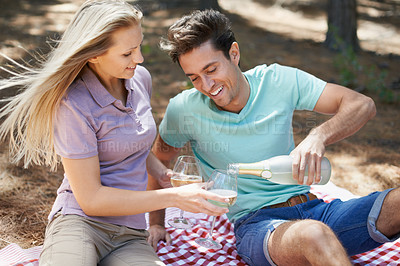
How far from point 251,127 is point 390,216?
975 mm

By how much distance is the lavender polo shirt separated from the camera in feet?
7.47

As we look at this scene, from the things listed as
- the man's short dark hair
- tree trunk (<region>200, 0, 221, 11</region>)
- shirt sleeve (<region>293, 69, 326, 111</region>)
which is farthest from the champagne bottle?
tree trunk (<region>200, 0, 221, 11</region>)

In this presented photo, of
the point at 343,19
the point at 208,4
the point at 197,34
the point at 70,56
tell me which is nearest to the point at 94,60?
the point at 70,56

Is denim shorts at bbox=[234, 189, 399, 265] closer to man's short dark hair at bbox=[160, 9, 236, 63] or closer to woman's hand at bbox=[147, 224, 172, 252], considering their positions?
woman's hand at bbox=[147, 224, 172, 252]

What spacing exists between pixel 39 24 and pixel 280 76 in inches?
296

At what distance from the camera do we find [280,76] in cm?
303

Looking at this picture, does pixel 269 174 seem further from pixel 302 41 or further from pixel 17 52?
pixel 302 41

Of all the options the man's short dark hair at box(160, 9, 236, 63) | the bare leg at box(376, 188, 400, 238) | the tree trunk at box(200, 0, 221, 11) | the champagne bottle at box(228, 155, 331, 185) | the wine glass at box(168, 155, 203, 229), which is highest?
the man's short dark hair at box(160, 9, 236, 63)

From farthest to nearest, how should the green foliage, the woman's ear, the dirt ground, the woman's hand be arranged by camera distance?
1. the green foliage
2. the dirt ground
3. the woman's hand
4. the woman's ear

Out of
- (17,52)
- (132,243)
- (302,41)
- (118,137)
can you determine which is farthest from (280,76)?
(302,41)

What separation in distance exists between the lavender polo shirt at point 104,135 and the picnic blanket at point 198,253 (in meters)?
0.49

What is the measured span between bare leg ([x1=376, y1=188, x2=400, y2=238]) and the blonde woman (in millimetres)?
947

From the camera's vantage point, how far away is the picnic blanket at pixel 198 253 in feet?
9.12

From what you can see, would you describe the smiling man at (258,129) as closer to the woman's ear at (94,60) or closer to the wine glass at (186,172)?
the wine glass at (186,172)
